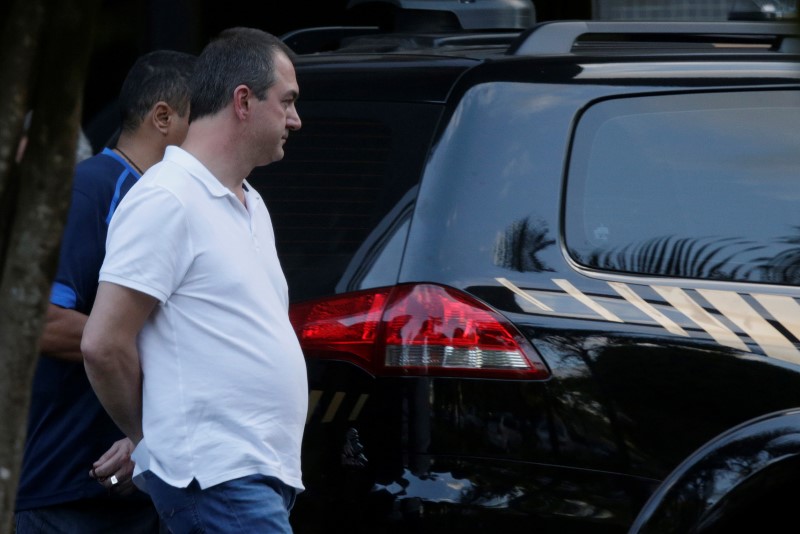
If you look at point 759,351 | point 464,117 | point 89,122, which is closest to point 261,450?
point 464,117

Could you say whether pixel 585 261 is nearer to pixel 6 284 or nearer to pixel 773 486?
pixel 773 486

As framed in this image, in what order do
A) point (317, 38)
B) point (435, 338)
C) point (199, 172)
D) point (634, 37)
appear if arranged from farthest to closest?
point (317, 38), point (634, 37), point (435, 338), point (199, 172)

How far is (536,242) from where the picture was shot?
275cm

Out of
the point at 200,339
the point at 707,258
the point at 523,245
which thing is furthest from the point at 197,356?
the point at 707,258

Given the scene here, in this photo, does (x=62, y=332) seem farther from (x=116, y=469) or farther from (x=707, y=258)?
(x=707, y=258)

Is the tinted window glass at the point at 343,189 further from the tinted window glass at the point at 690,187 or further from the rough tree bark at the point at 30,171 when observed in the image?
the rough tree bark at the point at 30,171

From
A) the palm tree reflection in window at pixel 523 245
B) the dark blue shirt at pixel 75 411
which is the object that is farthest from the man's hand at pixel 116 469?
the palm tree reflection in window at pixel 523 245

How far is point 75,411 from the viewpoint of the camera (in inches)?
113

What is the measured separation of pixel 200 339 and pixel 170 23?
18.2ft

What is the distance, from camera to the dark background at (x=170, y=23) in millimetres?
7516

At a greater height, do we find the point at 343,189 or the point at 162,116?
the point at 162,116

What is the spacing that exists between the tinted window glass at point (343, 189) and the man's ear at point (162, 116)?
0.94ft

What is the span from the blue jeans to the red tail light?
1.46 ft

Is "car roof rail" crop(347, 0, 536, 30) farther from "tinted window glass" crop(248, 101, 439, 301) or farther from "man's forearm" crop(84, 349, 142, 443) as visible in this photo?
"man's forearm" crop(84, 349, 142, 443)
